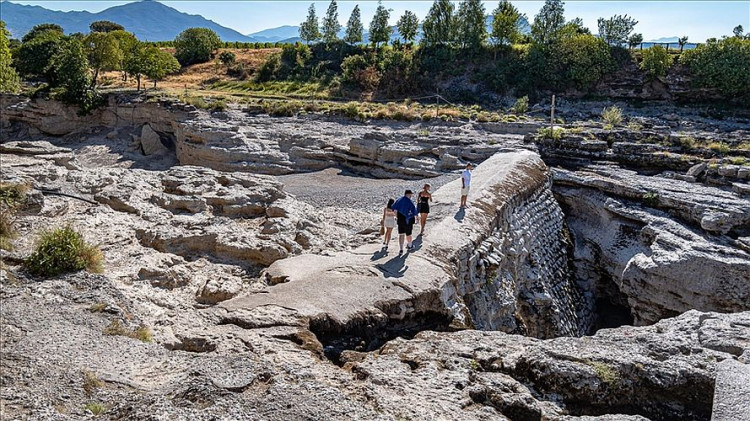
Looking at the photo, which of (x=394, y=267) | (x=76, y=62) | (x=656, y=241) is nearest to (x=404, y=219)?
(x=394, y=267)

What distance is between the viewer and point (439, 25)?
1810 inches

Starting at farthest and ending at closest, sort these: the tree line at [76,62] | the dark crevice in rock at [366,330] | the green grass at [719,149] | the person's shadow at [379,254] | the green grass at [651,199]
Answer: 1. the tree line at [76,62]
2. the green grass at [719,149]
3. the green grass at [651,199]
4. the person's shadow at [379,254]
5. the dark crevice in rock at [366,330]

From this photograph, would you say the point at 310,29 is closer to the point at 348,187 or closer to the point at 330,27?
the point at 330,27

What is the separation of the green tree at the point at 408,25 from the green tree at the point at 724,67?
2384 centimetres

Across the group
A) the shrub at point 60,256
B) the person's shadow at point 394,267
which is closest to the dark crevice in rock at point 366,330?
the person's shadow at point 394,267

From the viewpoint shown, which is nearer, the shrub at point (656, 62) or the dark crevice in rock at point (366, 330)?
the dark crevice in rock at point (366, 330)

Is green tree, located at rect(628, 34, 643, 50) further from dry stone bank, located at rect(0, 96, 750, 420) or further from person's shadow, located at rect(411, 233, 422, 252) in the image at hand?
person's shadow, located at rect(411, 233, 422, 252)

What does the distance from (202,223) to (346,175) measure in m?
9.18

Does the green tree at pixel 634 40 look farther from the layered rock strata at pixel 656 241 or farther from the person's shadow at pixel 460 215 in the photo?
the person's shadow at pixel 460 215

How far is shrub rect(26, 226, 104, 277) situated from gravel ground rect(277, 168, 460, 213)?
746 cm

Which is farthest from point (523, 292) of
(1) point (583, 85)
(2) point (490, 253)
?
(1) point (583, 85)

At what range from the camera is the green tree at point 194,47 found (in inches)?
1993

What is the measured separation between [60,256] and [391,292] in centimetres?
392

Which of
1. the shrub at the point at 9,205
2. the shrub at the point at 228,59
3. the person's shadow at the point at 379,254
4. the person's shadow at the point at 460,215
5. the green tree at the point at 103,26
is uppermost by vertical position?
the green tree at the point at 103,26
